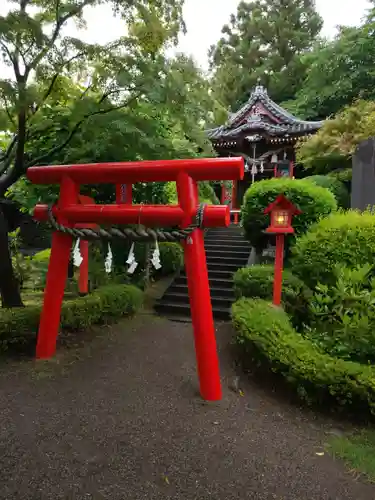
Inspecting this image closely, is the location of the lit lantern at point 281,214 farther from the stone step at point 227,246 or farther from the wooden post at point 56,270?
the stone step at point 227,246

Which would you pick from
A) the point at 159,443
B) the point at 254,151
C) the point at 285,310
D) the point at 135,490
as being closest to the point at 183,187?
the point at 159,443

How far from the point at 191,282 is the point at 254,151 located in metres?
13.8

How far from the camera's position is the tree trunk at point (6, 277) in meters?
5.71

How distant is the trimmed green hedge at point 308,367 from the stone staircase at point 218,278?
312 cm

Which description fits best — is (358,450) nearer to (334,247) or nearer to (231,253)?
(334,247)

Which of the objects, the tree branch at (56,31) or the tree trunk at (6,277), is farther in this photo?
the tree trunk at (6,277)

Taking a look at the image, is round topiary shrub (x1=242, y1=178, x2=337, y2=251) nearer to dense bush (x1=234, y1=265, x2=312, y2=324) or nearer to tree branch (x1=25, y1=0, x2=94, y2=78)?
dense bush (x1=234, y1=265, x2=312, y2=324)

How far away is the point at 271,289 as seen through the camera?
706cm

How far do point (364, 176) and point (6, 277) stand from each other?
8.18 metres

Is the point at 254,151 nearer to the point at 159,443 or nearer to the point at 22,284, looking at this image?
the point at 22,284

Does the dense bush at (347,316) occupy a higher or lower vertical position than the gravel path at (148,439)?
higher

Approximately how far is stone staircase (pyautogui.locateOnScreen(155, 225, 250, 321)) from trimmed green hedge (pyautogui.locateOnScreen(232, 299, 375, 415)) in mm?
3121

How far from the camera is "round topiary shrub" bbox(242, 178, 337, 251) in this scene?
7863mm

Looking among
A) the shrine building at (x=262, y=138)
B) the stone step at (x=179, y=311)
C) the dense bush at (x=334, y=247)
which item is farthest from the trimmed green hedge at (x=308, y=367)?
the shrine building at (x=262, y=138)
